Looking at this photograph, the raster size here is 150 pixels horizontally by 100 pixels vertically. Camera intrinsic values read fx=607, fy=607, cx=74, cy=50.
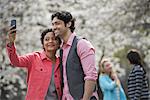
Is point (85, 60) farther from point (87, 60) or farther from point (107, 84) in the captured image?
point (107, 84)

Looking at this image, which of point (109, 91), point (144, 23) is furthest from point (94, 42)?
point (109, 91)

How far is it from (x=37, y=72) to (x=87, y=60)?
2.30 feet

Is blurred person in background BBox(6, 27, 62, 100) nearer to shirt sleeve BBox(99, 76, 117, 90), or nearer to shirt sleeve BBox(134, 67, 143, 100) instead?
shirt sleeve BBox(134, 67, 143, 100)

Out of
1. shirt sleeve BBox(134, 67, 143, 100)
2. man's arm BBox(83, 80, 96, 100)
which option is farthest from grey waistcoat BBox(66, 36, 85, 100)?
shirt sleeve BBox(134, 67, 143, 100)

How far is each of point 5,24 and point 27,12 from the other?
4.62 feet

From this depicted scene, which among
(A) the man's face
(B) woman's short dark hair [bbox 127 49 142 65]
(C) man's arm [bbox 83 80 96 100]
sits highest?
(A) the man's face

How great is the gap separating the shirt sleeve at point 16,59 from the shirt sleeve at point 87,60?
2.31 feet

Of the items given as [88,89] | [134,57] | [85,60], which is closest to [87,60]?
[85,60]

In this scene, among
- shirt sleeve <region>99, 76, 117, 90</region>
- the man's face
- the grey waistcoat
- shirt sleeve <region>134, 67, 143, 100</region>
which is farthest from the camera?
shirt sleeve <region>99, 76, 117, 90</region>

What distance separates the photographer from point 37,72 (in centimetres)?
656

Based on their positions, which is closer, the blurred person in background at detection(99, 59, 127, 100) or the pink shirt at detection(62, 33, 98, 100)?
the pink shirt at detection(62, 33, 98, 100)

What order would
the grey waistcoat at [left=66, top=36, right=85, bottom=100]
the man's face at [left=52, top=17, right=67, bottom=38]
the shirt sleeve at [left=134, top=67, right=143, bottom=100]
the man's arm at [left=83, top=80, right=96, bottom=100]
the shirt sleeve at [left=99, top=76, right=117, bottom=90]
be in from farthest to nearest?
the shirt sleeve at [left=99, top=76, right=117, bottom=90] < the shirt sleeve at [left=134, top=67, right=143, bottom=100] < the man's face at [left=52, top=17, right=67, bottom=38] < the grey waistcoat at [left=66, top=36, right=85, bottom=100] < the man's arm at [left=83, top=80, right=96, bottom=100]

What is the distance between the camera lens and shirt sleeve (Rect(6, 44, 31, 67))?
6387 millimetres

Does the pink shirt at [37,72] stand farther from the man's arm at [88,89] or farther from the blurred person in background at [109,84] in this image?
the blurred person in background at [109,84]
